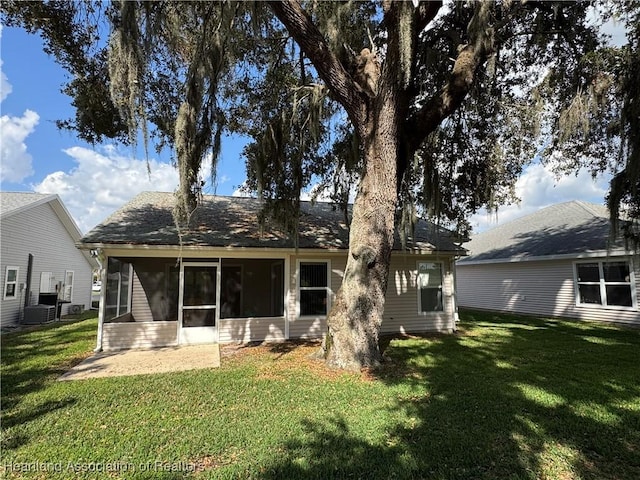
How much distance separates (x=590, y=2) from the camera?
287 inches

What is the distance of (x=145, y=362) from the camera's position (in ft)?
23.0

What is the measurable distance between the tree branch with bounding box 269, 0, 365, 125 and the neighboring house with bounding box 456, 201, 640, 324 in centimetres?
712

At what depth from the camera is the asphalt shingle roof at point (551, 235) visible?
1277 cm

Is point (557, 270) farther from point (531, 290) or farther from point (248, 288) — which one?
point (248, 288)

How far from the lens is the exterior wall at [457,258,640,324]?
12.2m

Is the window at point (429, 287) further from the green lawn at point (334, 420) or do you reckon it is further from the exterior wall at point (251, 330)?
the exterior wall at point (251, 330)

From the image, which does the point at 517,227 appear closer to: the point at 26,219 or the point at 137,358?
the point at 137,358

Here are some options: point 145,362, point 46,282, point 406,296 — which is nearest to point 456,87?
point 406,296

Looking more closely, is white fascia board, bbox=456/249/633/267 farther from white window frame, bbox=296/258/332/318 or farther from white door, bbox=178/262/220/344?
white door, bbox=178/262/220/344

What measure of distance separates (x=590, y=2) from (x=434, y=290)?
7.43 metres

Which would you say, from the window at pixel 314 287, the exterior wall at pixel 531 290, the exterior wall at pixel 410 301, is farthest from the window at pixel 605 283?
the window at pixel 314 287

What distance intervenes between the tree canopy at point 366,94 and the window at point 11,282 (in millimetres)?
6801

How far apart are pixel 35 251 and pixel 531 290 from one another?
62.6 ft

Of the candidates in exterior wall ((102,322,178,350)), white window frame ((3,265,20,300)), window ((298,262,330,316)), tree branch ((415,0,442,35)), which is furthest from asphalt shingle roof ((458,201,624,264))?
white window frame ((3,265,20,300))
